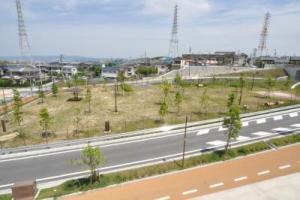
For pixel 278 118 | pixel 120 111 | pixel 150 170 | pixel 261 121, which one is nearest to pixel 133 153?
pixel 150 170

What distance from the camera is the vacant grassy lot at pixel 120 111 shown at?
3020 cm

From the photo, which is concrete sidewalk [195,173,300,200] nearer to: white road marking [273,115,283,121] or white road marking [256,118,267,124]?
white road marking [256,118,267,124]

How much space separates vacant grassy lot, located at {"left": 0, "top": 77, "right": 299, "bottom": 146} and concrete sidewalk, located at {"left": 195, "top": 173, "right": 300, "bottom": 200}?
15.2 m

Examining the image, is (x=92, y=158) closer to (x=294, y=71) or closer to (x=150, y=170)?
(x=150, y=170)

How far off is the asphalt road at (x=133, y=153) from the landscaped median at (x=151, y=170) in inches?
61.1

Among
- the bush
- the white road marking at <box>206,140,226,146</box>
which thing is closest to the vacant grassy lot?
the white road marking at <box>206,140,226,146</box>

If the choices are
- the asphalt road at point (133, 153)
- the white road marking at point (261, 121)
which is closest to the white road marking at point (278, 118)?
the white road marking at point (261, 121)

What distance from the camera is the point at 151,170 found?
20.0 metres

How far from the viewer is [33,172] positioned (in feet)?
67.6

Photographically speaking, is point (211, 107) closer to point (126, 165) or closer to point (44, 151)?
point (126, 165)

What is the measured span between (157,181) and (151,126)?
12.6m

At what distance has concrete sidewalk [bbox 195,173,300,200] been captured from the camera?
52.8 feet

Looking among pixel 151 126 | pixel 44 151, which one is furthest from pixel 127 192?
pixel 151 126

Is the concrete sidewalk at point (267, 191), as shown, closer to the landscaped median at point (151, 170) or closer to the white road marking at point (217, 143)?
the landscaped median at point (151, 170)
